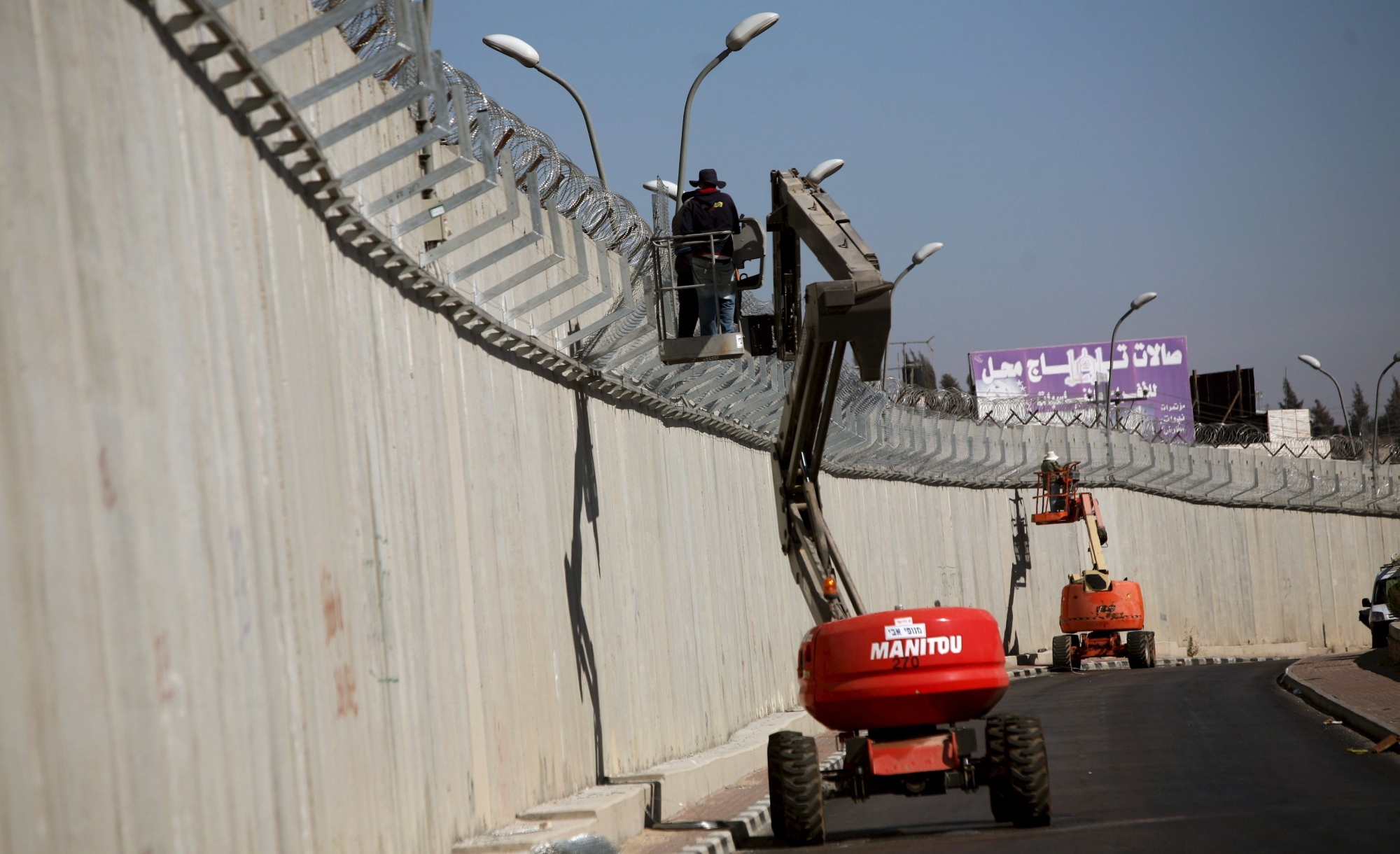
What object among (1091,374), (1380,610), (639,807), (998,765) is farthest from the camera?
(1091,374)

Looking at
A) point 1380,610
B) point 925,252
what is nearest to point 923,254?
point 925,252

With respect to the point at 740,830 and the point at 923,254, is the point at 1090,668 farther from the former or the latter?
the point at 740,830

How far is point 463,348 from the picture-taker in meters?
9.74

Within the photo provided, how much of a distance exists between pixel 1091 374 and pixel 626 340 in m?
51.6

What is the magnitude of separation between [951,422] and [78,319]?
29.4m

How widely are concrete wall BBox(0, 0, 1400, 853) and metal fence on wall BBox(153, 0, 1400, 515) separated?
0.77ft

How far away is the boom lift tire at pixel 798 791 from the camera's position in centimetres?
973

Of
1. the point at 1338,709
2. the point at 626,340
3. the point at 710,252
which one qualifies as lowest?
the point at 1338,709

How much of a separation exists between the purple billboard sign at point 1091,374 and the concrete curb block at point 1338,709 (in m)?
38.5

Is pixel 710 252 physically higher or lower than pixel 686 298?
higher

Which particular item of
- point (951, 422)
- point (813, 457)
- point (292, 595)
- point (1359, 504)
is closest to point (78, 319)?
point (292, 595)

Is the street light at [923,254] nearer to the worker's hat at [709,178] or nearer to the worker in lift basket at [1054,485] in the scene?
the worker in lift basket at [1054,485]

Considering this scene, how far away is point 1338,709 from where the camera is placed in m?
16.6

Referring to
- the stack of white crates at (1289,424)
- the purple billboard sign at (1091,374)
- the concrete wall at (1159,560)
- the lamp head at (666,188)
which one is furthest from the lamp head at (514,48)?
the stack of white crates at (1289,424)
